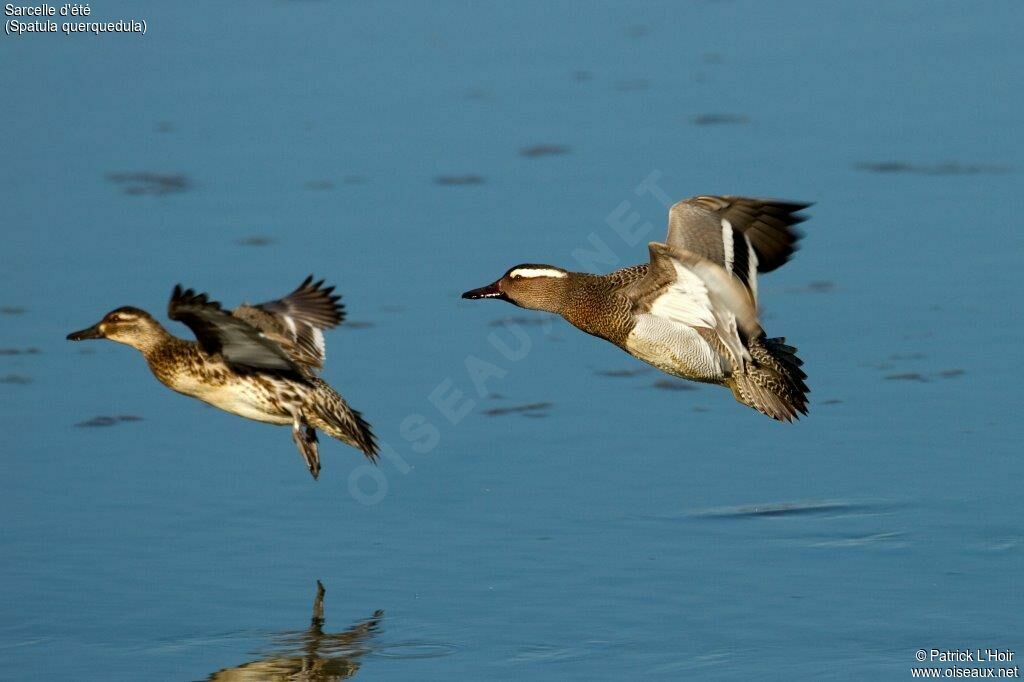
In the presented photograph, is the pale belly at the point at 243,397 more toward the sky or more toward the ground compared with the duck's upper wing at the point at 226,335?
more toward the ground

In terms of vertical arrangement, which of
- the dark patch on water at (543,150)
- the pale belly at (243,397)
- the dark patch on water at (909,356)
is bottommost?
the pale belly at (243,397)

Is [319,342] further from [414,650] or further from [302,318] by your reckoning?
[414,650]

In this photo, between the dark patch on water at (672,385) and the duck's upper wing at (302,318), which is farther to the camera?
the dark patch on water at (672,385)

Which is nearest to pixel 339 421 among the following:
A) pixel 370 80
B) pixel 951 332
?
pixel 951 332

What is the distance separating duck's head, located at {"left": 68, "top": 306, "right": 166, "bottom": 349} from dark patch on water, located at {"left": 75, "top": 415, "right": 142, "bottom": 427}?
988mm

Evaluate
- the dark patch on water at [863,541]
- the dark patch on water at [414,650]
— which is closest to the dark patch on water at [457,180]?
the dark patch on water at [863,541]

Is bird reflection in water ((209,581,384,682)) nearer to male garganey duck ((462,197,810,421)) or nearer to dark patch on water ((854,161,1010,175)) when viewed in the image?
male garganey duck ((462,197,810,421))

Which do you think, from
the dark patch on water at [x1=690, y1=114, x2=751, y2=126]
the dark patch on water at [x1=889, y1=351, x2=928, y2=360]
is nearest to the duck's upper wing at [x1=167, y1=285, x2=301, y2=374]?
the dark patch on water at [x1=889, y1=351, x2=928, y2=360]

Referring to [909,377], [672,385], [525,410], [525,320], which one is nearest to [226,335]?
[525,410]

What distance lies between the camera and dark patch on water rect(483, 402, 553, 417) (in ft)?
34.6

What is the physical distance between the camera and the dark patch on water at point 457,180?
1328 centimetres

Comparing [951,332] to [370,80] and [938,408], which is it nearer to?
[938,408]

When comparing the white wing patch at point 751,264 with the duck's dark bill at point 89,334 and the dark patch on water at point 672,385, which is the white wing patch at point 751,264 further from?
the duck's dark bill at point 89,334

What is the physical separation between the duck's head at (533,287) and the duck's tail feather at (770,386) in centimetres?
97
